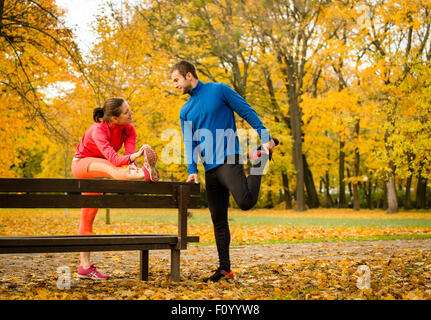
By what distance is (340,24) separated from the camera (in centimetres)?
2412

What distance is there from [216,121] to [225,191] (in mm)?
735

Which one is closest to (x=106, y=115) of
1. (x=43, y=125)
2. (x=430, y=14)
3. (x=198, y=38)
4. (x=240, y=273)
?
(x=240, y=273)

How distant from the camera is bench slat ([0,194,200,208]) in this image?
391cm

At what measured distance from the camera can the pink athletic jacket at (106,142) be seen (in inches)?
177

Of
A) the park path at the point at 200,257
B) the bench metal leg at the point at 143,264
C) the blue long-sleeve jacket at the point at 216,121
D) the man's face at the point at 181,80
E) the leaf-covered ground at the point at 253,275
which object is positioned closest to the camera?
the leaf-covered ground at the point at 253,275

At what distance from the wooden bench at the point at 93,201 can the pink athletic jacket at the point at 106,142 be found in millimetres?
347

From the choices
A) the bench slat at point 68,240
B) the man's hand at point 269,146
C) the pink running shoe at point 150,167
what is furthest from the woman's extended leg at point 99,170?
the man's hand at point 269,146

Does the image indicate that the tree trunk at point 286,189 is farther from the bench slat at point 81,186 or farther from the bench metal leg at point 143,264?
the bench slat at point 81,186

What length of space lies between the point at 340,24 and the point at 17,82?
1736 cm

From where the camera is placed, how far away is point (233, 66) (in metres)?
22.1

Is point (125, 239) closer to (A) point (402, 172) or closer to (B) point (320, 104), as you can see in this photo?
(A) point (402, 172)

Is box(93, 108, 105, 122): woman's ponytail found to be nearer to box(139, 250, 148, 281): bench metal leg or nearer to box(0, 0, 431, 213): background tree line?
box(139, 250, 148, 281): bench metal leg

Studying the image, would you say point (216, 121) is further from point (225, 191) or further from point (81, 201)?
point (81, 201)

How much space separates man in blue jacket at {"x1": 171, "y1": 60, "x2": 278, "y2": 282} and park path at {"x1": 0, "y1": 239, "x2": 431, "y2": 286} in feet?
3.83
